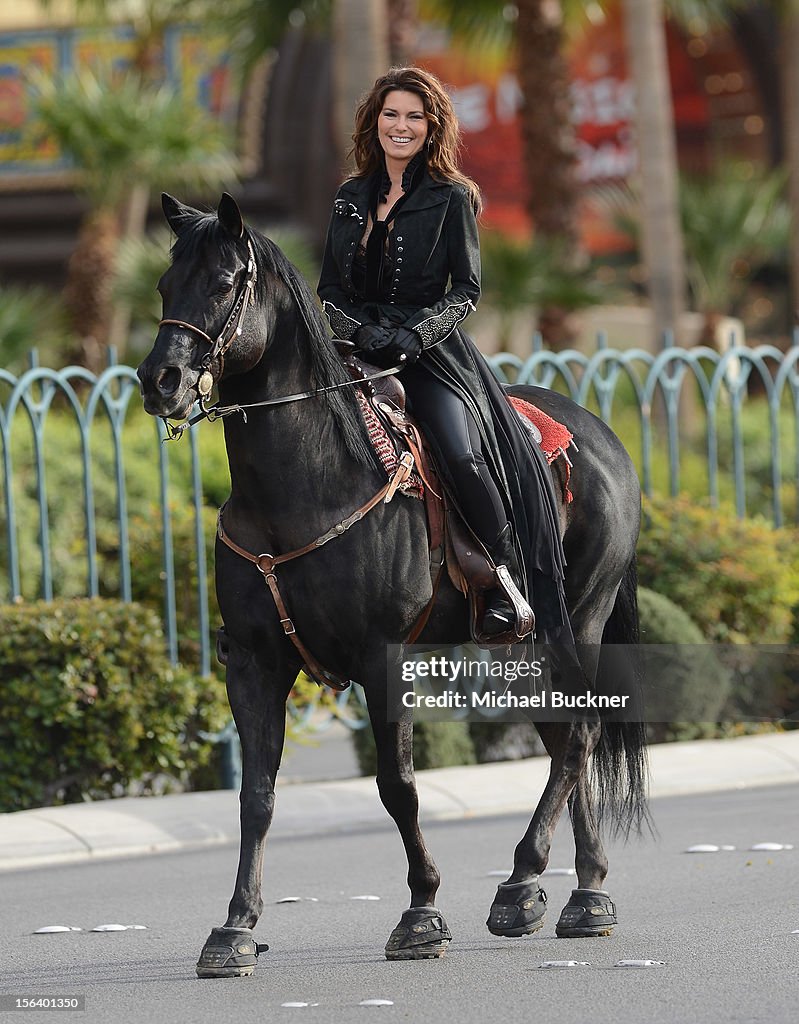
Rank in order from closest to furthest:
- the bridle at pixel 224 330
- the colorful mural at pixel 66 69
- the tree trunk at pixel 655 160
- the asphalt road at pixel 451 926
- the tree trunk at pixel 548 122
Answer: the asphalt road at pixel 451 926 < the bridle at pixel 224 330 < the tree trunk at pixel 655 160 < the tree trunk at pixel 548 122 < the colorful mural at pixel 66 69

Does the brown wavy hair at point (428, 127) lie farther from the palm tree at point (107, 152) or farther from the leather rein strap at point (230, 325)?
the palm tree at point (107, 152)

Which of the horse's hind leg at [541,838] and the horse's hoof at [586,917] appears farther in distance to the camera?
the horse's hoof at [586,917]

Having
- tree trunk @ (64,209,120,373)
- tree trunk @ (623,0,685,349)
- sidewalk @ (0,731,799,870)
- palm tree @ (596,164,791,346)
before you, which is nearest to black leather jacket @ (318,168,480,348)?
sidewalk @ (0,731,799,870)

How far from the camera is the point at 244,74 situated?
21.4 m

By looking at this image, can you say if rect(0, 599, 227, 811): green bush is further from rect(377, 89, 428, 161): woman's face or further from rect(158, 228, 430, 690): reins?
rect(377, 89, 428, 161): woman's face

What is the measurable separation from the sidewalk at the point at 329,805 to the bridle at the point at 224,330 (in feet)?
12.3

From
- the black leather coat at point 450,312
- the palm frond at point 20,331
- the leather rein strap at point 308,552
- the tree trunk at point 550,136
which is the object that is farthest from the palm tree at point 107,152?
the leather rein strap at point 308,552

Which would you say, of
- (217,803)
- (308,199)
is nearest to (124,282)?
(308,199)

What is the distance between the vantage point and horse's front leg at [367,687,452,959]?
6367 mm

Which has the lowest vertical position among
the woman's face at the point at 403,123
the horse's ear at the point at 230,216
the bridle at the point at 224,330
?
the bridle at the point at 224,330

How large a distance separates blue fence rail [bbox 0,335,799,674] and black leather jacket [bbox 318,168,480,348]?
3706mm

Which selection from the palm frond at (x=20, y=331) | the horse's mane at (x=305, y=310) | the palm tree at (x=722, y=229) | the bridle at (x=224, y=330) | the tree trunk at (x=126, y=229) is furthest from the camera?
the palm tree at (x=722, y=229)

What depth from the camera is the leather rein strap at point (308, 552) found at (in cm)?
626

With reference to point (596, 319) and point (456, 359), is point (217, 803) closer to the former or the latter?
point (456, 359)
